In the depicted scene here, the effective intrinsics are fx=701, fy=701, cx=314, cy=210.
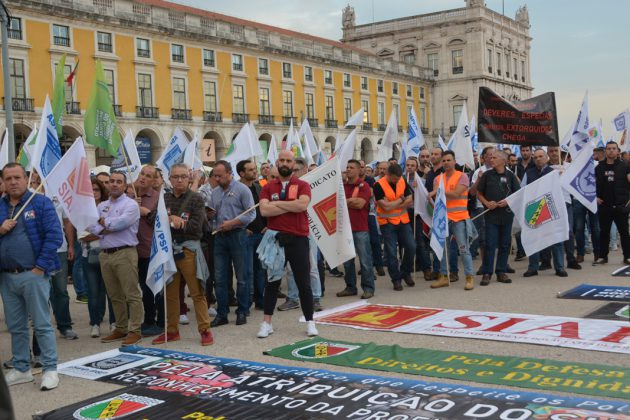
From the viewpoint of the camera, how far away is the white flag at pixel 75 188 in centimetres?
627

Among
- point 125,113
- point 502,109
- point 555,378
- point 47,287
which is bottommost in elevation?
point 555,378

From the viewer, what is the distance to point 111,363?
5.84m

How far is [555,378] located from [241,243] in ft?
12.0

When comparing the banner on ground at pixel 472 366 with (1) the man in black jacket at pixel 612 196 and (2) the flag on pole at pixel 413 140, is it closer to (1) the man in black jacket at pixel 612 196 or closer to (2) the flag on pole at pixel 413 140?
(1) the man in black jacket at pixel 612 196

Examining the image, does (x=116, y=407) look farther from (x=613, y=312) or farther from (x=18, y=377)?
(x=613, y=312)

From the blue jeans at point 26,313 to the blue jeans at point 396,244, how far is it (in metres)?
4.93

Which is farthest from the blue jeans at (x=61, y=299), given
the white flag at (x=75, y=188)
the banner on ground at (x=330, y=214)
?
the banner on ground at (x=330, y=214)

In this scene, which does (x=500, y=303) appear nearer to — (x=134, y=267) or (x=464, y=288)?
(x=464, y=288)

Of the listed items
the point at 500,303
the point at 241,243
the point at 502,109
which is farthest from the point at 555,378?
the point at 502,109

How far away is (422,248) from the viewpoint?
10.7 m

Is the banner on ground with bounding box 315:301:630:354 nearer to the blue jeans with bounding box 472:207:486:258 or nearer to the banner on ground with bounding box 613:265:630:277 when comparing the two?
the banner on ground with bounding box 613:265:630:277

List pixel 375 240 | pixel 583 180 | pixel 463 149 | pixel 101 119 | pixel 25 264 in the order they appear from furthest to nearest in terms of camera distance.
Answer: pixel 463 149
pixel 375 240
pixel 583 180
pixel 101 119
pixel 25 264

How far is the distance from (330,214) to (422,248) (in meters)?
3.39

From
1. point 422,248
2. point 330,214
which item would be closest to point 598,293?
point 422,248
